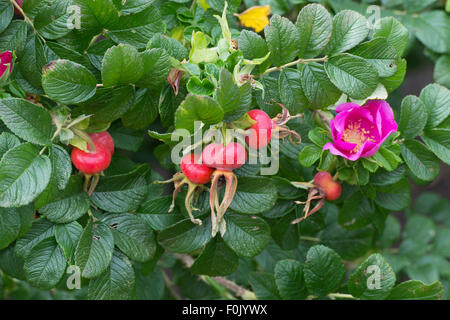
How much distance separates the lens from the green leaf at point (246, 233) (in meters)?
0.88

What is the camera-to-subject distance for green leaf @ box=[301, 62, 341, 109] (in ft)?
2.87

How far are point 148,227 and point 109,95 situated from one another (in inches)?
10.0

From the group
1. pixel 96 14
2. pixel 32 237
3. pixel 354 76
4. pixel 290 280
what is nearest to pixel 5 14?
pixel 96 14

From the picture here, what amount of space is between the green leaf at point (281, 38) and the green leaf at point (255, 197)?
0.21 meters

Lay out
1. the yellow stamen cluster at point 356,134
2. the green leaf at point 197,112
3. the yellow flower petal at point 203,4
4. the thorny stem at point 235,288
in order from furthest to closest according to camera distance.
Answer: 1. the thorny stem at point 235,288
2. the yellow flower petal at point 203,4
3. the yellow stamen cluster at point 356,134
4. the green leaf at point 197,112

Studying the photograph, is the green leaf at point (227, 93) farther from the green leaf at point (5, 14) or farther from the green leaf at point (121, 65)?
the green leaf at point (5, 14)

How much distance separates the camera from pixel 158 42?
2.64 ft

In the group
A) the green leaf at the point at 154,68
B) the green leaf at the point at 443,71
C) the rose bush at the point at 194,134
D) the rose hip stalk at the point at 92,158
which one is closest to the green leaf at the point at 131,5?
the rose bush at the point at 194,134

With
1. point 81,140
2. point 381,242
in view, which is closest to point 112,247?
point 81,140

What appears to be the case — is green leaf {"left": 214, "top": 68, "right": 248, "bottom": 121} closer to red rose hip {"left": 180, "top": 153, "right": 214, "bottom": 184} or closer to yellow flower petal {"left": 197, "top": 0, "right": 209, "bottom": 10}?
red rose hip {"left": 180, "top": 153, "right": 214, "bottom": 184}

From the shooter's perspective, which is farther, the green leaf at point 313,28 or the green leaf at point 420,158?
the green leaf at point 420,158

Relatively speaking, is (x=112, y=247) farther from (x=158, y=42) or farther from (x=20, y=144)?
(x=158, y=42)

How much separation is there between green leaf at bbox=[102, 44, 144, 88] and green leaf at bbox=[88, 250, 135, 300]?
0.32m
